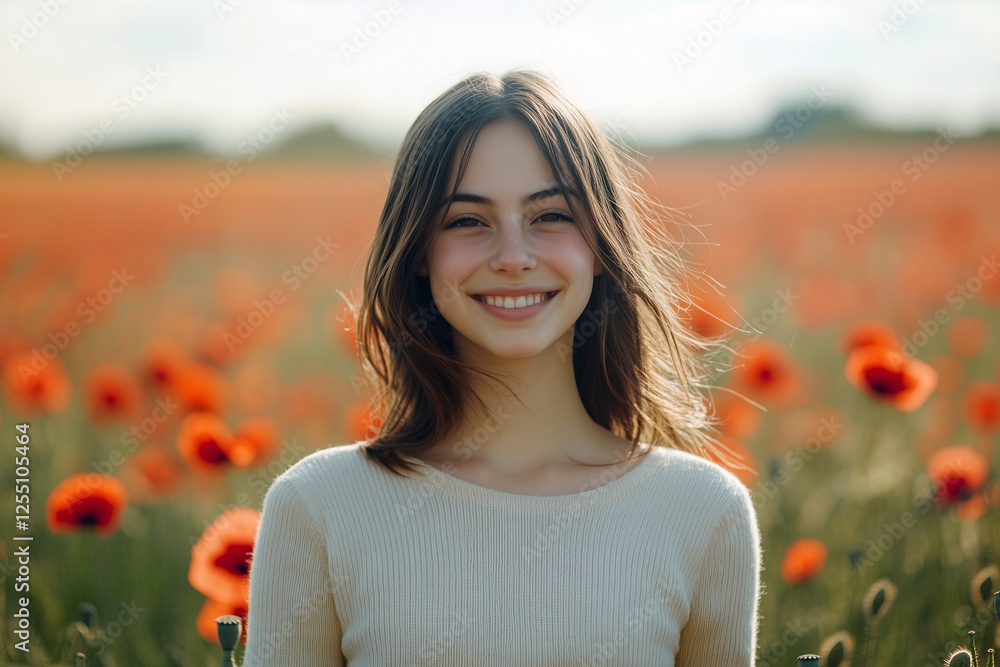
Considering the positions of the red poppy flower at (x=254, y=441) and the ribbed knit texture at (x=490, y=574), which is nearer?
the ribbed knit texture at (x=490, y=574)

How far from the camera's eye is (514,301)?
1.87 metres

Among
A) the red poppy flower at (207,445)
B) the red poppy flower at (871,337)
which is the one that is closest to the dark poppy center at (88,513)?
the red poppy flower at (207,445)

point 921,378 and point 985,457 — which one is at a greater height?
point 921,378

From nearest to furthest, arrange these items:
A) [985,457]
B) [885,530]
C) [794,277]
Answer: [885,530]
[985,457]
[794,277]

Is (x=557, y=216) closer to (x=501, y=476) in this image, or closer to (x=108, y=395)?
(x=501, y=476)

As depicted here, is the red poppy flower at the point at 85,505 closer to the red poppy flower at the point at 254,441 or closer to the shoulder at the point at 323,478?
the red poppy flower at the point at 254,441

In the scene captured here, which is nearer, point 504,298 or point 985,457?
point 504,298

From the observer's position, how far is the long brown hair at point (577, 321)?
1.91 meters

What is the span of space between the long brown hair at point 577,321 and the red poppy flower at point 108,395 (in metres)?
1.95

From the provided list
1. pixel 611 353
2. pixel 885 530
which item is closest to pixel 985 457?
pixel 885 530

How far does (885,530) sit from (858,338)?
75cm

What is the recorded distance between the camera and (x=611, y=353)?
217 cm

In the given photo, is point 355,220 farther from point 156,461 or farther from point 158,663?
point 158,663

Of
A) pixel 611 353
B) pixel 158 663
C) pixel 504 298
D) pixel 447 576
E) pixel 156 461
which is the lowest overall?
pixel 158 663
